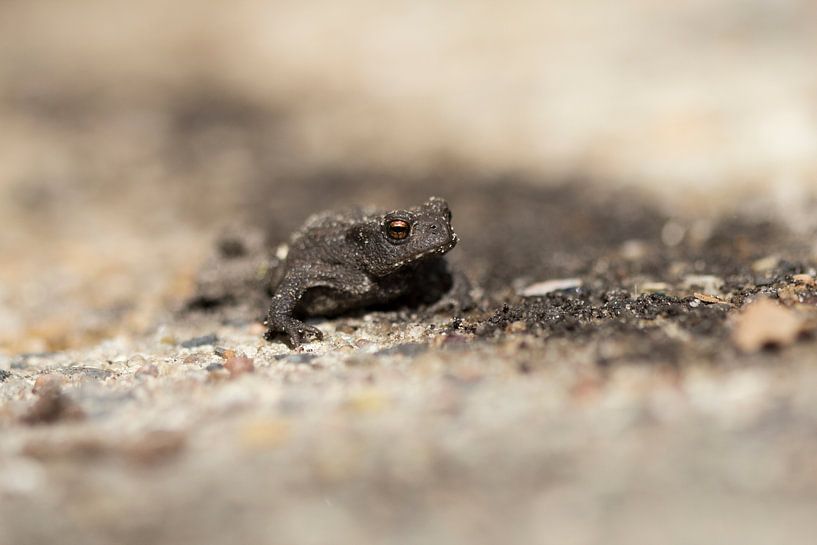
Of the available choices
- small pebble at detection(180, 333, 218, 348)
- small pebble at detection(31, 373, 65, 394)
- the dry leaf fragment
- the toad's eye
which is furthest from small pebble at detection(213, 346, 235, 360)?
the dry leaf fragment

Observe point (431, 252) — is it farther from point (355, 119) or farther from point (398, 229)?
point (355, 119)

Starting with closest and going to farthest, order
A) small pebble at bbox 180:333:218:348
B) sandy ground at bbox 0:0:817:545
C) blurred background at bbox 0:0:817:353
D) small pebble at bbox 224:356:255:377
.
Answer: sandy ground at bbox 0:0:817:545 < small pebble at bbox 224:356:255:377 < small pebble at bbox 180:333:218:348 < blurred background at bbox 0:0:817:353

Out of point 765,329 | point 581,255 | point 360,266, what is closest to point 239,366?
point 360,266

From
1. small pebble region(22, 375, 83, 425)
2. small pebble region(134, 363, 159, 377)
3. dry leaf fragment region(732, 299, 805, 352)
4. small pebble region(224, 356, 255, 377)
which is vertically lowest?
small pebble region(22, 375, 83, 425)

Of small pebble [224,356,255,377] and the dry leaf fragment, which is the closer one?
the dry leaf fragment

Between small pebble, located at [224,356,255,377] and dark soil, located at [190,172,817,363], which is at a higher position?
dark soil, located at [190,172,817,363]

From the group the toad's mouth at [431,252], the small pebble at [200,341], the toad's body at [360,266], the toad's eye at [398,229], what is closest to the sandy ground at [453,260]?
the small pebble at [200,341]

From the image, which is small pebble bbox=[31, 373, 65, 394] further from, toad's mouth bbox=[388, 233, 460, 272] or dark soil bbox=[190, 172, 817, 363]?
toad's mouth bbox=[388, 233, 460, 272]
